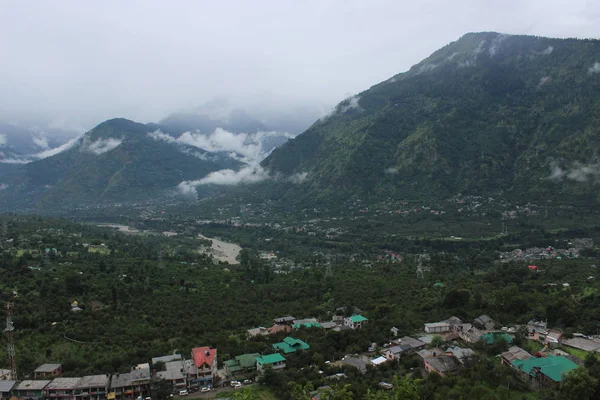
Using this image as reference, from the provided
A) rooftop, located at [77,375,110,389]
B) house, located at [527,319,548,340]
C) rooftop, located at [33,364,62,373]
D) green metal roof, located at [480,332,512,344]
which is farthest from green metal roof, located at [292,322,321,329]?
rooftop, located at [33,364,62,373]

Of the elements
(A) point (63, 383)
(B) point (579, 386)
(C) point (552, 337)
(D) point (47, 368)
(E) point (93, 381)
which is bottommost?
(C) point (552, 337)

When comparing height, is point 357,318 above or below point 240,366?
below

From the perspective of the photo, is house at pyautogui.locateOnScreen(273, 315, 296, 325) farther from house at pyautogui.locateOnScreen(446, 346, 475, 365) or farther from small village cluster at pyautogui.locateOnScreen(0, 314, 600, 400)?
house at pyautogui.locateOnScreen(446, 346, 475, 365)

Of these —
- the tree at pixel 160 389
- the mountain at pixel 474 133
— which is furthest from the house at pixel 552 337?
the mountain at pixel 474 133

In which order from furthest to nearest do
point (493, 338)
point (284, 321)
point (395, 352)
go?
point (284, 321) < point (493, 338) < point (395, 352)

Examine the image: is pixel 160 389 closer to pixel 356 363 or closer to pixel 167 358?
pixel 167 358

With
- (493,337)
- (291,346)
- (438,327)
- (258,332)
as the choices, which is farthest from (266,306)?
(493,337)

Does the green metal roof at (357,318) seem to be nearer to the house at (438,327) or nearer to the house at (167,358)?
the house at (438,327)
